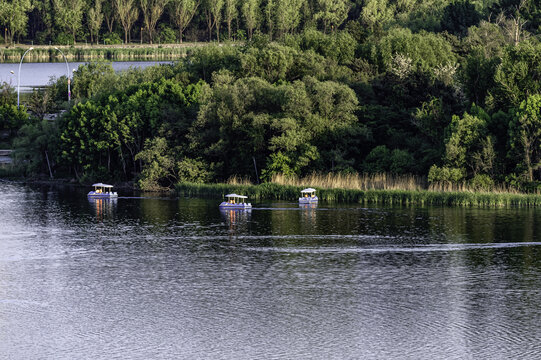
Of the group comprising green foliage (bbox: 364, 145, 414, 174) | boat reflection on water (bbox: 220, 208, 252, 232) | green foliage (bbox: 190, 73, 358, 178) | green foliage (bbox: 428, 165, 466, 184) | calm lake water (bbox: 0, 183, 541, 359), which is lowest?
calm lake water (bbox: 0, 183, 541, 359)

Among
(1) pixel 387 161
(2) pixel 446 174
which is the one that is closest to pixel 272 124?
(1) pixel 387 161

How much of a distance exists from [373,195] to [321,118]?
14357 mm

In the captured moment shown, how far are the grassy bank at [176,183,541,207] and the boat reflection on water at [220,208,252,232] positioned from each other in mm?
8069

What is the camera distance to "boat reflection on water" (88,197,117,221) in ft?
270

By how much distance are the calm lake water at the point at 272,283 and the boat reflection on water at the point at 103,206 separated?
71 cm

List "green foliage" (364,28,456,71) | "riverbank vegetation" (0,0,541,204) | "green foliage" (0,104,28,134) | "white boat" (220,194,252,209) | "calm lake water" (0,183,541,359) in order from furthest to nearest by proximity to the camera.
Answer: "green foliage" (0,104,28,134), "green foliage" (364,28,456,71), "riverbank vegetation" (0,0,541,204), "white boat" (220,194,252,209), "calm lake water" (0,183,541,359)

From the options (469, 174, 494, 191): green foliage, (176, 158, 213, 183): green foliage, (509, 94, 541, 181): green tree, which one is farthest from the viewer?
(176, 158, 213, 183): green foliage

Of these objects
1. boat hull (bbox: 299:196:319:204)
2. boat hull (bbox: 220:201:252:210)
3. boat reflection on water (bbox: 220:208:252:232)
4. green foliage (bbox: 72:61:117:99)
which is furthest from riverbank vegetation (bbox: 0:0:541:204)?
boat reflection on water (bbox: 220:208:252:232)

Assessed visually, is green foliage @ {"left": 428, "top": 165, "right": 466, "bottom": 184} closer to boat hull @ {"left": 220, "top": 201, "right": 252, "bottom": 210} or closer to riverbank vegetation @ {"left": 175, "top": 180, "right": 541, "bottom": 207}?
riverbank vegetation @ {"left": 175, "top": 180, "right": 541, "bottom": 207}

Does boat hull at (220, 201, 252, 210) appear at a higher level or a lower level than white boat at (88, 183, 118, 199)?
lower

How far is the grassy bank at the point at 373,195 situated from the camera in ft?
274

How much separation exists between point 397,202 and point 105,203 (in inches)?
1258

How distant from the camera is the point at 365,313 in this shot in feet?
156

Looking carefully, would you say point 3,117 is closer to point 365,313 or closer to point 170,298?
point 170,298
